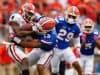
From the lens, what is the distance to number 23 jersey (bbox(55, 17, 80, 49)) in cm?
1417

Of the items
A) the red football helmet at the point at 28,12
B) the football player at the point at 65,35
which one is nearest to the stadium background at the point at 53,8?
the football player at the point at 65,35

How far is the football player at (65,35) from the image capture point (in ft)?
46.4

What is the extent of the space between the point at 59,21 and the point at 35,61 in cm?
123

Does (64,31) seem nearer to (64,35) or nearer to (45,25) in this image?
(64,35)

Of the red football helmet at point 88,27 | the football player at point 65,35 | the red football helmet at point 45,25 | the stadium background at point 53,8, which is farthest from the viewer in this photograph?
the stadium background at point 53,8

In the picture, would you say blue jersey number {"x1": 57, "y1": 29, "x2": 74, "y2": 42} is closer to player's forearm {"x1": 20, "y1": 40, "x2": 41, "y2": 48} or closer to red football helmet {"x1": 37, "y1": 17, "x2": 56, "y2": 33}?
red football helmet {"x1": 37, "y1": 17, "x2": 56, "y2": 33}

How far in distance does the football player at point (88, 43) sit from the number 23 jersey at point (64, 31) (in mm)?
366

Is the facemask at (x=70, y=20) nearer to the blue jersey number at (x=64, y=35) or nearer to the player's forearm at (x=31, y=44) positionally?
the blue jersey number at (x=64, y=35)

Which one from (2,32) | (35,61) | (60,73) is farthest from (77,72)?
(2,32)

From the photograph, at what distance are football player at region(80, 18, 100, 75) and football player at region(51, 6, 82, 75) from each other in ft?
1.13

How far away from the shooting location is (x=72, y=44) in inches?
579

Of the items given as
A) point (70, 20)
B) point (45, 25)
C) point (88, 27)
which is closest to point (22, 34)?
point (45, 25)

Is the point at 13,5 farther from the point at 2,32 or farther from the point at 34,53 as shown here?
the point at 34,53

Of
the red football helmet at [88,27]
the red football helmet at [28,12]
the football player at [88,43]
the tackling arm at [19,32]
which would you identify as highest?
the red football helmet at [28,12]
